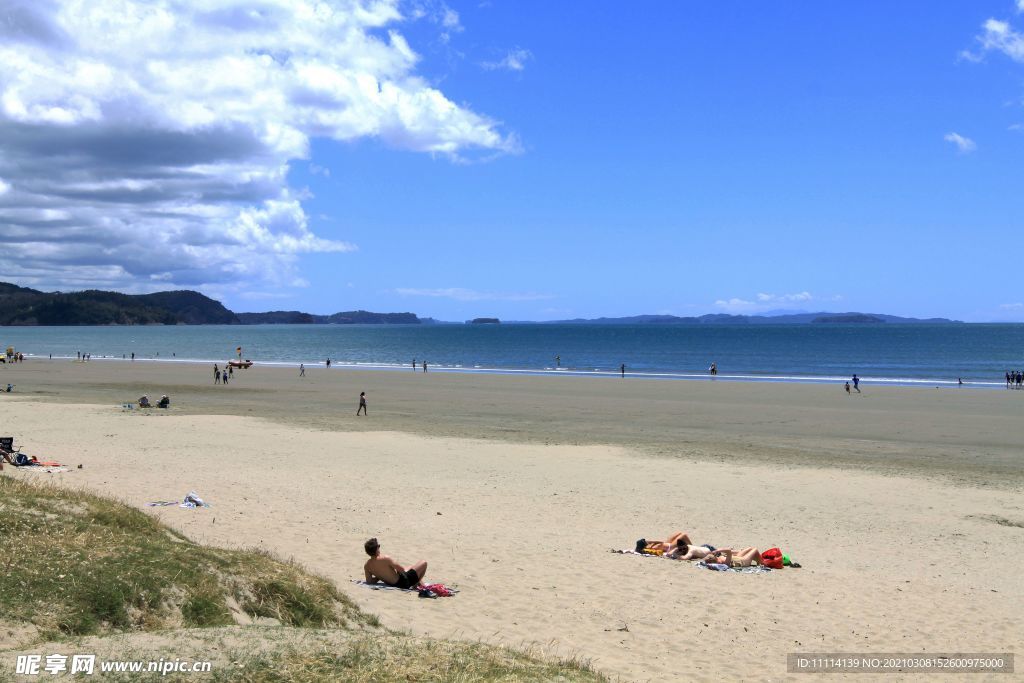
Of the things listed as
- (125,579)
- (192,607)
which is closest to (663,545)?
(192,607)

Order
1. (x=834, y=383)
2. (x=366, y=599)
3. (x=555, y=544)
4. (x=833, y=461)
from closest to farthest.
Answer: (x=366, y=599) < (x=555, y=544) < (x=833, y=461) < (x=834, y=383)

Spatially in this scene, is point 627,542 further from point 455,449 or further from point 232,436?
point 232,436

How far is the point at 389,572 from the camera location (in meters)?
9.79

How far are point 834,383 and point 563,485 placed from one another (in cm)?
4412

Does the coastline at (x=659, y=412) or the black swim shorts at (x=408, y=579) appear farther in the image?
the coastline at (x=659, y=412)

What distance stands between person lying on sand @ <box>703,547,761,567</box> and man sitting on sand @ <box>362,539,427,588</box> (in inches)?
165

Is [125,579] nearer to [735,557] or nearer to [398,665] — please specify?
[398,665]

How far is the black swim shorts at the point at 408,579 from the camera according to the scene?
9.73 metres

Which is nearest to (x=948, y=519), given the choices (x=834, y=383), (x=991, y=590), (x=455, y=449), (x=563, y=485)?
(x=991, y=590)

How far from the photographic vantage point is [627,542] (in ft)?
41.1

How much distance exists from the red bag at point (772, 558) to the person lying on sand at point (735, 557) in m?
0.09

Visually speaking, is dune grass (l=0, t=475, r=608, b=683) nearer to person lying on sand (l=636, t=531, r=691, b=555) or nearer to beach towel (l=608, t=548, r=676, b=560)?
beach towel (l=608, t=548, r=676, b=560)

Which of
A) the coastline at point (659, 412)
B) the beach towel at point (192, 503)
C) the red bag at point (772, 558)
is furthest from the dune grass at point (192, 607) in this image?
the coastline at point (659, 412)

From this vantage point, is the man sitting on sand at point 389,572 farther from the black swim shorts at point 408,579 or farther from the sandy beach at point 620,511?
the sandy beach at point 620,511
